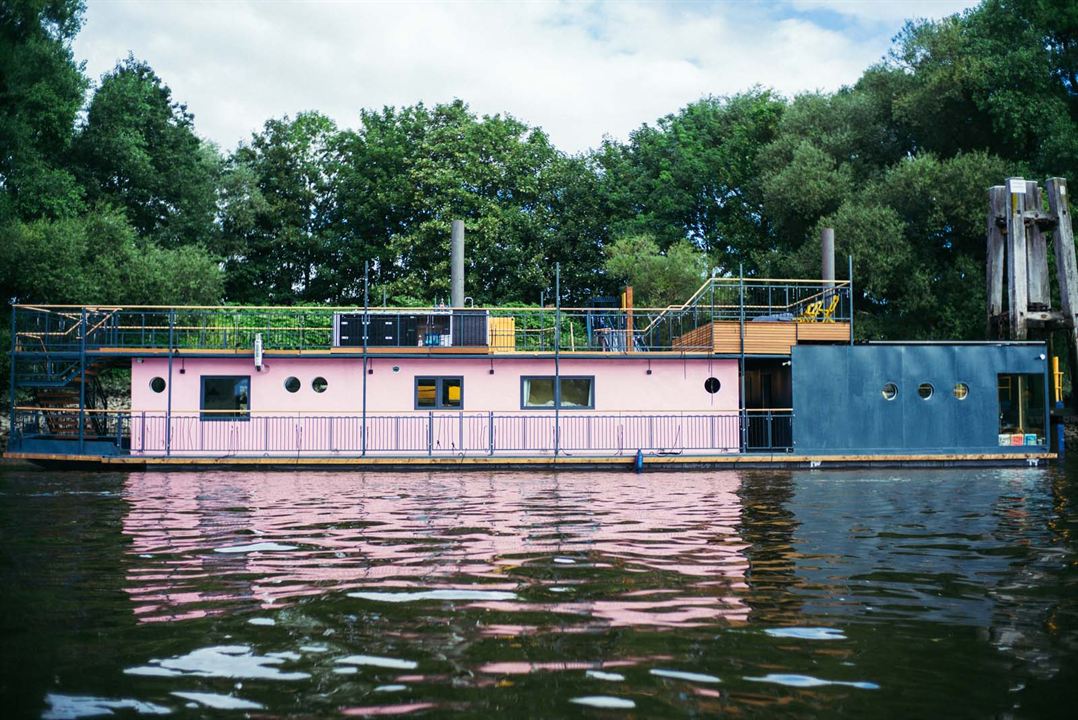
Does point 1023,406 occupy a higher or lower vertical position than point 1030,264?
lower

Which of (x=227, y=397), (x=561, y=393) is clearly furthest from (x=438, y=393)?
(x=227, y=397)

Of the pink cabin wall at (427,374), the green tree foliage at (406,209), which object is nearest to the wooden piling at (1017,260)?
the pink cabin wall at (427,374)

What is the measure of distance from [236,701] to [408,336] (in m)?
20.0

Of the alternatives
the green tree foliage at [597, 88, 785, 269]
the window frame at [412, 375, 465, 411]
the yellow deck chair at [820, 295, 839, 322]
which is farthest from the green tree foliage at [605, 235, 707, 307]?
the window frame at [412, 375, 465, 411]

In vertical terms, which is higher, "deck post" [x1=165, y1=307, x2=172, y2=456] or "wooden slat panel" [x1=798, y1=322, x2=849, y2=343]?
"wooden slat panel" [x1=798, y1=322, x2=849, y2=343]

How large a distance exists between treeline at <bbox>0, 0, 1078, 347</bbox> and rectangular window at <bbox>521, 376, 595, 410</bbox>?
51.3 feet

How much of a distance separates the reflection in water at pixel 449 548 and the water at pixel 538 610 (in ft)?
0.16

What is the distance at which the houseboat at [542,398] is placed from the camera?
2467cm

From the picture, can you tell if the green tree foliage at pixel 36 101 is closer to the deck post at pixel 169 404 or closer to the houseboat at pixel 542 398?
the houseboat at pixel 542 398

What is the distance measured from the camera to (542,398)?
1009 inches

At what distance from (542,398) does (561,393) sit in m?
0.50

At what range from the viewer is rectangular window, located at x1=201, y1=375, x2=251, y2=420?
2492 cm

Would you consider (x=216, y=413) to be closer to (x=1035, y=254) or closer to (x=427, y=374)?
(x=427, y=374)

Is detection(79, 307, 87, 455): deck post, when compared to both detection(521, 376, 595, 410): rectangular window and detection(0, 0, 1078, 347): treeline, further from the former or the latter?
detection(0, 0, 1078, 347): treeline
